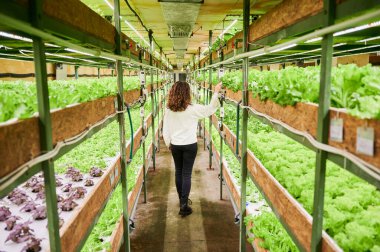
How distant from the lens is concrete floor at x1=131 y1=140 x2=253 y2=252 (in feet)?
15.9

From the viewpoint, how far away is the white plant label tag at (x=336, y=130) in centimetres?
167

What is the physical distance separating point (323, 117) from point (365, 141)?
36 cm

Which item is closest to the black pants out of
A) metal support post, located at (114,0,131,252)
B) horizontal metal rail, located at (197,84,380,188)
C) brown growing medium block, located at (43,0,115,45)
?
metal support post, located at (114,0,131,252)

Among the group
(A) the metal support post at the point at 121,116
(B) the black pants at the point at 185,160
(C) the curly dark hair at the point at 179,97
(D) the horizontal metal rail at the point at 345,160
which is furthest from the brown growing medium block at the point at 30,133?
(B) the black pants at the point at 185,160

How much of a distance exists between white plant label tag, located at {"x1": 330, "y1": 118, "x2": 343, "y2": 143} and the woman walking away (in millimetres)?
3742

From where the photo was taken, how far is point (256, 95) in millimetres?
3400

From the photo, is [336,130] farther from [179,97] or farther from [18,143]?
[179,97]

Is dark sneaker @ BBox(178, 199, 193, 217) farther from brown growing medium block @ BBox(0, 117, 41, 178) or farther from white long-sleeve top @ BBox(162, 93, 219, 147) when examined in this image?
brown growing medium block @ BBox(0, 117, 41, 178)

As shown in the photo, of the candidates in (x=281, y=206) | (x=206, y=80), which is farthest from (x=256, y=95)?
(x=206, y=80)

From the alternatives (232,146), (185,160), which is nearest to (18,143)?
(232,146)

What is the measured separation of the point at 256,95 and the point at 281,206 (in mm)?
1289

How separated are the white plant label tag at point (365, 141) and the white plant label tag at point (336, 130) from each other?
16 centimetres

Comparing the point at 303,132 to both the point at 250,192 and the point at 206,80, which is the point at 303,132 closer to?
the point at 250,192

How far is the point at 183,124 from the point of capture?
5.60 meters
